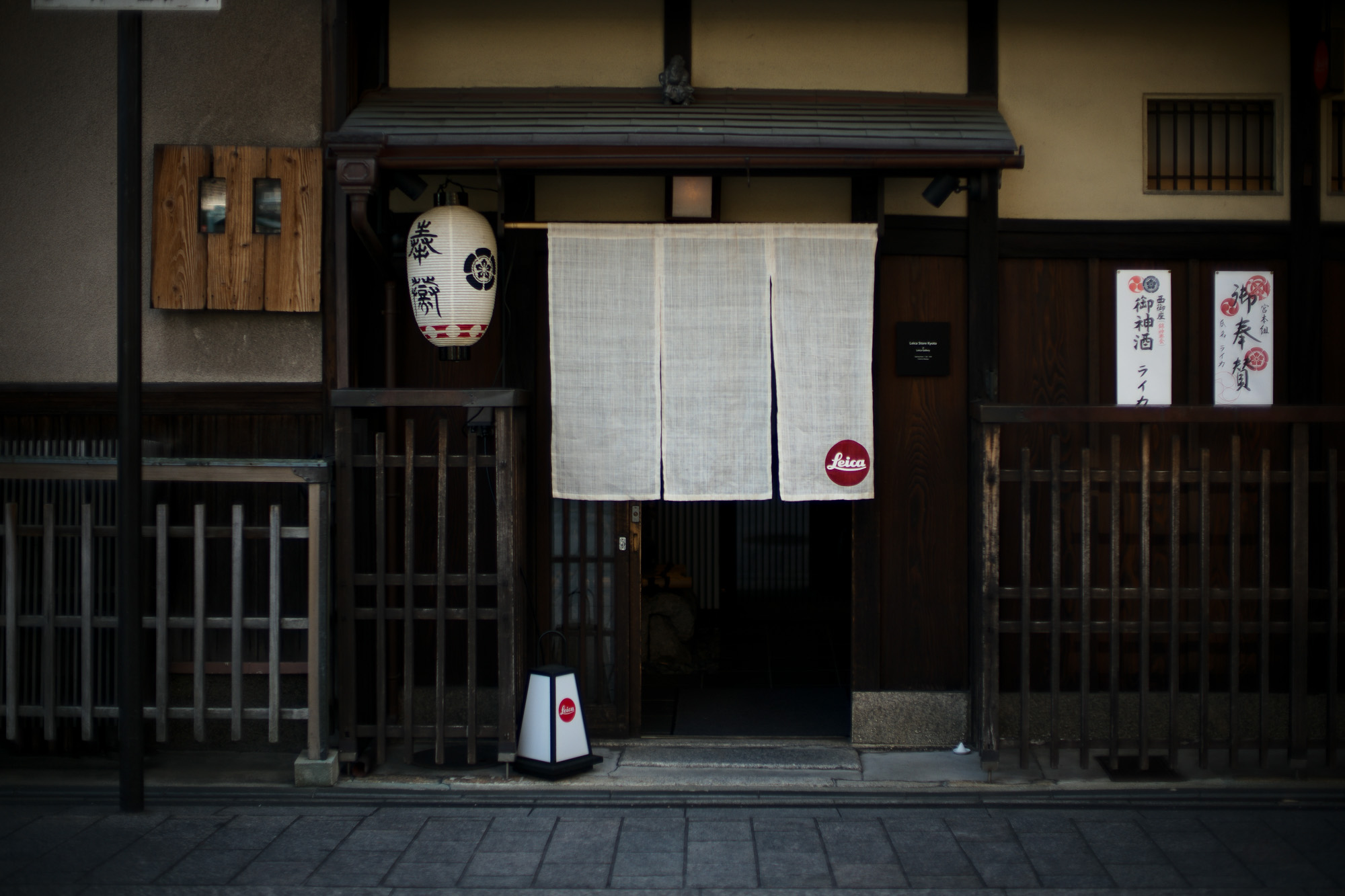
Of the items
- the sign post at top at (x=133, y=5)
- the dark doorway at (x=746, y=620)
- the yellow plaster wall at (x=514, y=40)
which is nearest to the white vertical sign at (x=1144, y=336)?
the dark doorway at (x=746, y=620)

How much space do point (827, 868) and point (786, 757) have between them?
191 centimetres

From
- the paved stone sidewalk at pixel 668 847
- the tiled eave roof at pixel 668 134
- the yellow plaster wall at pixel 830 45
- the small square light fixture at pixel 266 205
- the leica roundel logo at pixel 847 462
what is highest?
the yellow plaster wall at pixel 830 45

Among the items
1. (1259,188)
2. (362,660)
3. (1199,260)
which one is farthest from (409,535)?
(1259,188)

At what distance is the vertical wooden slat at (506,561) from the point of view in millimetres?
7078

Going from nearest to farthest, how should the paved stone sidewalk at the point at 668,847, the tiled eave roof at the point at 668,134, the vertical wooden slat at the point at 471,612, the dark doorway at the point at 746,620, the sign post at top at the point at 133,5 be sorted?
the paved stone sidewalk at the point at 668,847
the sign post at top at the point at 133,5
the tiled eave roof at the point at 668,134
the vertical wooden slat at the point at 471,612
the dark doorway at the point at 746,620

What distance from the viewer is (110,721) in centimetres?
769

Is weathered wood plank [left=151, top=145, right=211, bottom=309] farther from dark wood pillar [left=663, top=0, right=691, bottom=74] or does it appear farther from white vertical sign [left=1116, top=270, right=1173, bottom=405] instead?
white vertical sign [left=1116, top=270, right=1173, bottom=405]

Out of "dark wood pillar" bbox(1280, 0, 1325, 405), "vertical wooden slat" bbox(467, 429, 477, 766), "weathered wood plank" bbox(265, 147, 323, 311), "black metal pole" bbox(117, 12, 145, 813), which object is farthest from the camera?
"dark wood pillar" bbox(1280, 0, 1325, 405)

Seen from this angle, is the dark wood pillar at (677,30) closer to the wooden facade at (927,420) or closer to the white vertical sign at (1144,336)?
the wooden facade at (927,420)

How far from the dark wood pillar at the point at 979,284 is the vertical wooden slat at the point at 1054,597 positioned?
1.63 ft

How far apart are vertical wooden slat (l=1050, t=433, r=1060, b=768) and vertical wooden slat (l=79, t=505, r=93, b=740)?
660 centimetres

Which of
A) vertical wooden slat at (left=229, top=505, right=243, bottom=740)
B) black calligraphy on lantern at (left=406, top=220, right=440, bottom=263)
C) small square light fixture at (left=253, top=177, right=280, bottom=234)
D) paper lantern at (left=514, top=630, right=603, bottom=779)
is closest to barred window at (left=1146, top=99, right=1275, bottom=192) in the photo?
black calligraphy on lantern at (left=406, top=220, right=440, bottom=263)

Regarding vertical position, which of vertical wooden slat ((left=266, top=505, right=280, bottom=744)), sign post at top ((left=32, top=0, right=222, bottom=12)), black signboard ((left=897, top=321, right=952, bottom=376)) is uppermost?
sign post at top ((left=32, top=0, right=222, bottom=12))

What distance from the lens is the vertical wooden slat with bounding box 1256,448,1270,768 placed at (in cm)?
Answer: 704
